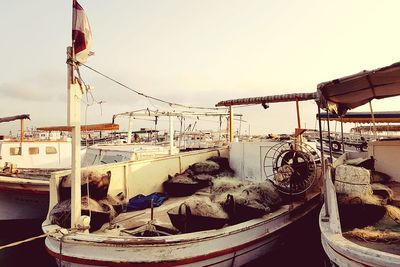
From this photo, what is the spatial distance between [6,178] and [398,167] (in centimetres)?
1341

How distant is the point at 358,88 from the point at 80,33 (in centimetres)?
612

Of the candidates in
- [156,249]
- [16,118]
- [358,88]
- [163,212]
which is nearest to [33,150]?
[16,118]

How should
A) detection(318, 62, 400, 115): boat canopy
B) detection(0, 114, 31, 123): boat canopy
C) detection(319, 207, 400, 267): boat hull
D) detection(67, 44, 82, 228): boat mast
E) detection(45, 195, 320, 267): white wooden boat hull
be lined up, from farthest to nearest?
detection(0, 114, 31, 123): boat canopy < detection(318, 62, 400, 115): boat canopy < detection(67, 44, 82, 228): boat mast < detection(45, 195, 320, 267): white wooden boat hull < detection(319, 207, 400, 267): boat hull

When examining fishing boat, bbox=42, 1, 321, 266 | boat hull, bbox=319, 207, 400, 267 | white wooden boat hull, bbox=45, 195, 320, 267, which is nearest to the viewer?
boat hull, bbox=319, 207, 400, 267

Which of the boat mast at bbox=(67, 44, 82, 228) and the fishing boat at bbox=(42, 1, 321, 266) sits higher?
the boat mast at bbox=(67, 44, 82, 228)

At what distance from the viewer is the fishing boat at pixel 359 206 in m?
3.88

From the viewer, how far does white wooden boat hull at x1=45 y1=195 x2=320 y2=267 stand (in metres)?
4.77

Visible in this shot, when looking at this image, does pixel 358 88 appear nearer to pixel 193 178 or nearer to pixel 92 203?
pixel 193 178

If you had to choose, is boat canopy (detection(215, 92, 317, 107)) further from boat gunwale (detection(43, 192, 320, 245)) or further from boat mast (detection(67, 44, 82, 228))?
boat mast (detection(67, 44, 82, 228))

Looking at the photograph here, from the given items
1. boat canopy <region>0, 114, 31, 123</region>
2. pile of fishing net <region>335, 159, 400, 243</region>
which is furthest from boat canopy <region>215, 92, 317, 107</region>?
boat canopy <region>0, 114, 31, 123</region>

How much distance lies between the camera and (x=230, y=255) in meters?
5.62

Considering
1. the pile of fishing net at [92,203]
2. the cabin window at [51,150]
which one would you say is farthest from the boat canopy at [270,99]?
the cabin window at [51,150]

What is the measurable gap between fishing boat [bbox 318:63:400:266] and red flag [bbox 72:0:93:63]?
4.64m

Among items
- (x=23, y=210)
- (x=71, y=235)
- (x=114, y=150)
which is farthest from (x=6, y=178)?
(x=71, y=235)
